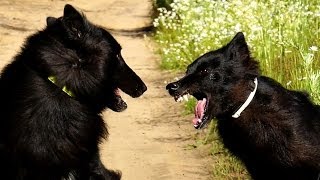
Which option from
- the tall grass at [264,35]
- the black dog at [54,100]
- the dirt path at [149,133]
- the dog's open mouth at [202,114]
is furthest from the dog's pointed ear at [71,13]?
the tall grass at [264,35]

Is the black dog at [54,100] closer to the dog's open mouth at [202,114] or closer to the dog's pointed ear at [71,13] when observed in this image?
the dog's pointed ear at [71,13]

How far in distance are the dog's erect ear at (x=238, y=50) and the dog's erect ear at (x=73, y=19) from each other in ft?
4.94

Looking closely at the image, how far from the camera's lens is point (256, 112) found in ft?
18.4

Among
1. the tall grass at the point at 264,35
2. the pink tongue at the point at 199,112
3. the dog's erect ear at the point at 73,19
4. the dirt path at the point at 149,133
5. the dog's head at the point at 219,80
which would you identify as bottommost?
the dirt path at the point at 149,133

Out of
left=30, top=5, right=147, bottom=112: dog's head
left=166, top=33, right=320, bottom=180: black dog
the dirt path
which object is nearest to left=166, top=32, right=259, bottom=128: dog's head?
left=166, top=33, right=320, bottom=180: black dog

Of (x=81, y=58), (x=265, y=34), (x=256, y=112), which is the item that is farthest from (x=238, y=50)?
(x=265, y=34)

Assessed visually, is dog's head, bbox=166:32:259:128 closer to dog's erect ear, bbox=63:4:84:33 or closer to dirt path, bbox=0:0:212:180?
dog's erect ear, bbox=63:4:84:33

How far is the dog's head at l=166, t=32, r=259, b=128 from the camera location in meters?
5.55

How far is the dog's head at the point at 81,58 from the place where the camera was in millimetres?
4855

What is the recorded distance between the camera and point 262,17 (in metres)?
8.70

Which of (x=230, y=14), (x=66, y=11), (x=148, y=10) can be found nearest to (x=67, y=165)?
(x=66, y=11)

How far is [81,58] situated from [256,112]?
1728 mm

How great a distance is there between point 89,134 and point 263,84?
1711mm

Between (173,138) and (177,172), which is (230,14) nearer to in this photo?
(173,138)
